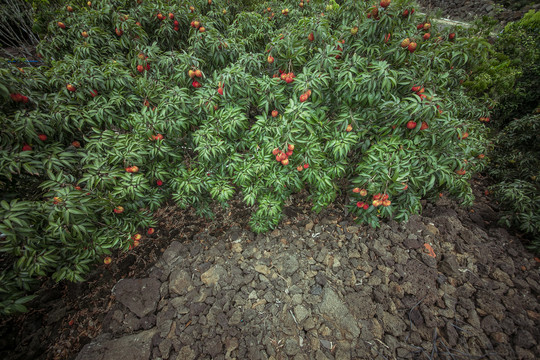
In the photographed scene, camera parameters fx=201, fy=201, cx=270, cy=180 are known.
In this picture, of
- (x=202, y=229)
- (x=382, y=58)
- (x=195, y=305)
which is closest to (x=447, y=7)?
(x=382, y=58)

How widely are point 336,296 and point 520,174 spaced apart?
13.3 feet

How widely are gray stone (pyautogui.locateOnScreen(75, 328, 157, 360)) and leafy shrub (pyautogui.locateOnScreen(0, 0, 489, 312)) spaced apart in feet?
3.10

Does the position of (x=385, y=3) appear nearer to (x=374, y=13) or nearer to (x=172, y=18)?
(x=374, y=13)

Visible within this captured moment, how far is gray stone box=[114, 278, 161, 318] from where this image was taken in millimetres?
2481

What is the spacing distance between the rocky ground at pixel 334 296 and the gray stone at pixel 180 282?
0.05 feet

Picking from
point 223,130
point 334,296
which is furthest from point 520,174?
point 223,130

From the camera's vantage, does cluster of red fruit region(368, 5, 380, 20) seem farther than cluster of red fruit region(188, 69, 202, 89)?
No

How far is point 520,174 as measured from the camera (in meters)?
3.53

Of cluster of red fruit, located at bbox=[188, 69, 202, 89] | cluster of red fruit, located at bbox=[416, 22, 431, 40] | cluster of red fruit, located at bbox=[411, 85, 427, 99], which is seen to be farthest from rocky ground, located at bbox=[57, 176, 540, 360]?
cluster of red fruit, located at bbox=[416, 22, 431, 40]

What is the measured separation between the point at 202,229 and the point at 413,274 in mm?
3082

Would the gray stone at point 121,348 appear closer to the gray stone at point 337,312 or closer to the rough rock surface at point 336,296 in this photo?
the rough rock surface at point 336,296

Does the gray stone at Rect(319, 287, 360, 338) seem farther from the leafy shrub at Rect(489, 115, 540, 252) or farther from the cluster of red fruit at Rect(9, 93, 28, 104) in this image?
the cluster of red fruit at Rect(9, 93, 28, 104)

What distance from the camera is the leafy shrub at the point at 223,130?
195 cm

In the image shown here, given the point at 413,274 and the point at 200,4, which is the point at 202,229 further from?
the point at 200,4
